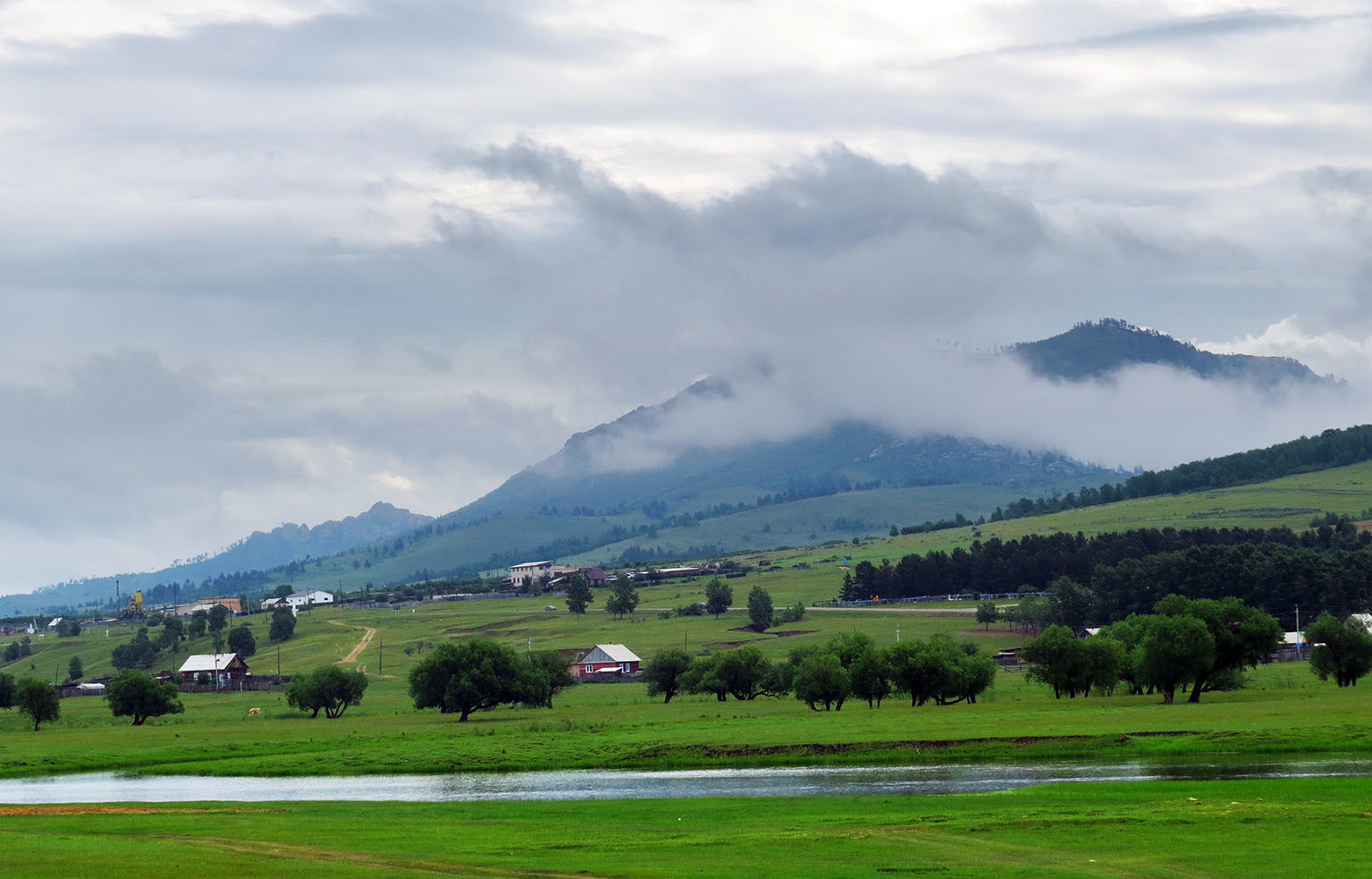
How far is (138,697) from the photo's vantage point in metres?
147

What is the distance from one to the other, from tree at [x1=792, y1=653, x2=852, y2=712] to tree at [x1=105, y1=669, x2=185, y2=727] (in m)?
67.6

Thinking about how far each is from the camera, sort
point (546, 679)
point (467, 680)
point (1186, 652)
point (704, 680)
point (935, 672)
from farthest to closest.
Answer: point (704, 680) → point (546, 679) → point (467, 680) → point (935, 672) → point (1186, 652)

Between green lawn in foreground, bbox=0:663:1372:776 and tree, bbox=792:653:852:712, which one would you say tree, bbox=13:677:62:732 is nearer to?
green lawn in foreground, bbox=0:663:1372:776

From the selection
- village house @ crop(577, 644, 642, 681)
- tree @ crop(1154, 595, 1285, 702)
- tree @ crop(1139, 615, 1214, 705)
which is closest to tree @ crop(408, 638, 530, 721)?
village house @ crop(577, 644, 642, 681)

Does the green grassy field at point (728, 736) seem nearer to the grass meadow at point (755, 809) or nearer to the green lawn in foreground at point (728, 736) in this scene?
the green lawn in foreground at point (728, 736)

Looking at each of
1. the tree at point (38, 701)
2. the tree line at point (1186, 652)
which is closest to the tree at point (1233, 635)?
the tree line at point (1186, 652)

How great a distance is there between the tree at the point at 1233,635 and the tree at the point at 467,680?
61.0 metres

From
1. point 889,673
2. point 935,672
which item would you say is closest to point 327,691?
point 889,673

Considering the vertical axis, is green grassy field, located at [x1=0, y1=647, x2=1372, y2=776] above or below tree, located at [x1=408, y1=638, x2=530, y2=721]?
below

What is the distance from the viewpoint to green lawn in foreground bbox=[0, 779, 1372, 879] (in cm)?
4681

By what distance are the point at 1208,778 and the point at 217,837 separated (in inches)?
1777

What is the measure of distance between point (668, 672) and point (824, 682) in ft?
92.6

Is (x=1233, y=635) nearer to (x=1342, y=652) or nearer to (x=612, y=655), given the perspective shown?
(x=1342, y=652)

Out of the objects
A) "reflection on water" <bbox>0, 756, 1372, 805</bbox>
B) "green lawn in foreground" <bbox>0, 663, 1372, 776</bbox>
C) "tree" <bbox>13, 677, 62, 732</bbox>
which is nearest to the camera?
"reflection on water" <bbox>0, 756, 1372, 805</bbox>
